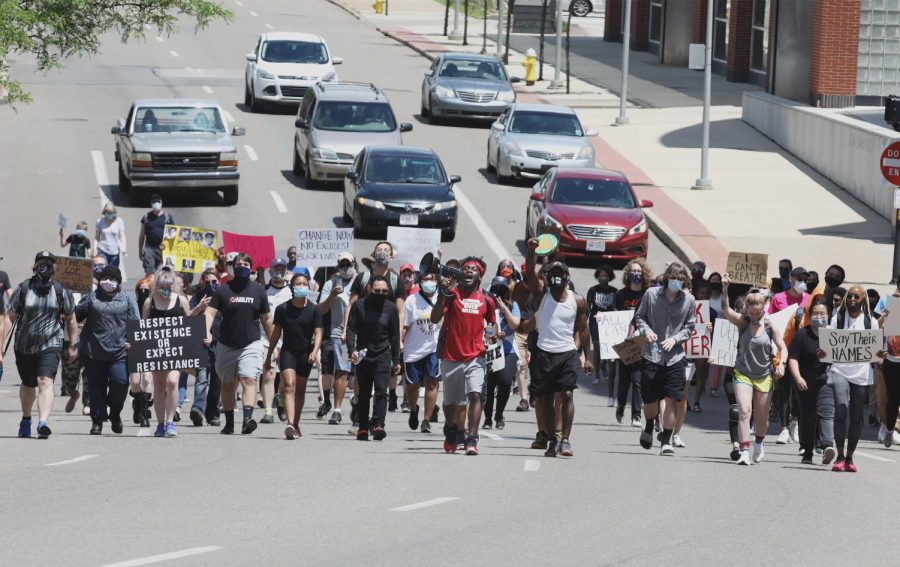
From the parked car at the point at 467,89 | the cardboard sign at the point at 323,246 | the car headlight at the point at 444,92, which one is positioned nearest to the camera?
the cardboard sign at the point at 323,246

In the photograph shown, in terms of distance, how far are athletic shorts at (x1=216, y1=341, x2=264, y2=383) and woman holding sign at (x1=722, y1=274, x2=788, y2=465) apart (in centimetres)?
471

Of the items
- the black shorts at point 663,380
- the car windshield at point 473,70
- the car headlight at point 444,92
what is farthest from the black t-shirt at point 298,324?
the car windshield at point 473,70

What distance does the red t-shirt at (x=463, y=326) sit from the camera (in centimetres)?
1588

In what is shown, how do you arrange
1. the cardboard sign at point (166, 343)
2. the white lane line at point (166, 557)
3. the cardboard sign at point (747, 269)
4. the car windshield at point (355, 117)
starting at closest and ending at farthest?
the white lane line at point (166, 557)
the cardboard sign at point (166, 343)
the cardboard sign at point (747, 269)
the car windshield at point (355, 117)

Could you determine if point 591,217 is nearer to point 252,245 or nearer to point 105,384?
point 252,245

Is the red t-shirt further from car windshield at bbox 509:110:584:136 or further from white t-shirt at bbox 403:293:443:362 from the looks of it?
car windshield at bbox 509:110:584:136

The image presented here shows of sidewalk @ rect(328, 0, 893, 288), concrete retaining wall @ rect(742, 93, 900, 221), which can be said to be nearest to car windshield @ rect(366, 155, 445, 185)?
sidewalk @ rect(328, 0, 893, 288)

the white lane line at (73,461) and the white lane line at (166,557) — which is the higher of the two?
the white lane line at (166,557)

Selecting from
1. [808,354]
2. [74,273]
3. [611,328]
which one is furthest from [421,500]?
[74,273]

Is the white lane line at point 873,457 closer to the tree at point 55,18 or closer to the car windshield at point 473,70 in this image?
A: the tree at point 55,18

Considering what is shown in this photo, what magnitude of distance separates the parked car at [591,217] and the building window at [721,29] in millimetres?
24558

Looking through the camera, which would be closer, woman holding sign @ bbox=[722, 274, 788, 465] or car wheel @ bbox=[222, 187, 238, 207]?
woman holding sign @ bbox=[722, 274, 788, 465]

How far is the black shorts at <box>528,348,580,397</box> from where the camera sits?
51.6 ft

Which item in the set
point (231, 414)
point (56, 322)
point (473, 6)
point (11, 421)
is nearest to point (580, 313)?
point (231, 414)
